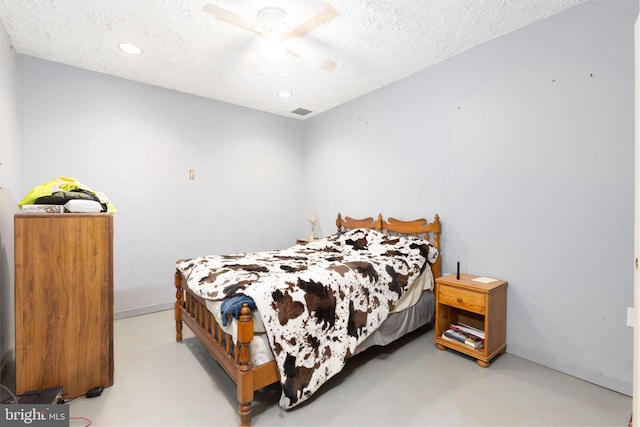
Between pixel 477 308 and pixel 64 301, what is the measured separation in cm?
296

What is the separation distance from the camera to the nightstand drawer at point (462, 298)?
243 centimetres

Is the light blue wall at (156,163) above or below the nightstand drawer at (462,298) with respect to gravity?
above

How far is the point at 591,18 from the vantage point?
7.21 ft

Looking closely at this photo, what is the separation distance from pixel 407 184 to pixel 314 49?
171cm

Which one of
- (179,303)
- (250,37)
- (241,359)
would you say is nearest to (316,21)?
(250,37)

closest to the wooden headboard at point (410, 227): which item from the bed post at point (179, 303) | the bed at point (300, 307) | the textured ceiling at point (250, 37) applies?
the bed at point (300, 307)

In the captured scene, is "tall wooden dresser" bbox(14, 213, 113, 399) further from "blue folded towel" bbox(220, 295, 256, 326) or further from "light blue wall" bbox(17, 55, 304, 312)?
"light blue wall" bbox(17, 55, 304, 312)

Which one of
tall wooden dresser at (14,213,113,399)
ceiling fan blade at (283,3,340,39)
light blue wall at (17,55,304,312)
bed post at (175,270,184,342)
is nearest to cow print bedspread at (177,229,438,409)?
bed post at (175,270,184,342)

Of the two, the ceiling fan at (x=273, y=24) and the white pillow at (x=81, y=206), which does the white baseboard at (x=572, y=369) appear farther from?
the white pillow at (x=81, y=206)

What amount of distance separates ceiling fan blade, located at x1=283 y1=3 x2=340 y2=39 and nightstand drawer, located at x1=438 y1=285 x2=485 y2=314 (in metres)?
2.28

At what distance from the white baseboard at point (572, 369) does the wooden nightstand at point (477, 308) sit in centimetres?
13

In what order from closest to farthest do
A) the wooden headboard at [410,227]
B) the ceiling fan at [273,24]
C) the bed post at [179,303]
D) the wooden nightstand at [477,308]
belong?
1. the ceiling fan at [273,24]
2. the wooden nightstand at [477,308]
3. the bed post at [179,303]
4. the wooden headboard at [410,227]

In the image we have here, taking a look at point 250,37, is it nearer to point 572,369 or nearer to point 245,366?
point 245,366

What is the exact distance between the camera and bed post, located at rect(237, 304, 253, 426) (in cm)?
170
